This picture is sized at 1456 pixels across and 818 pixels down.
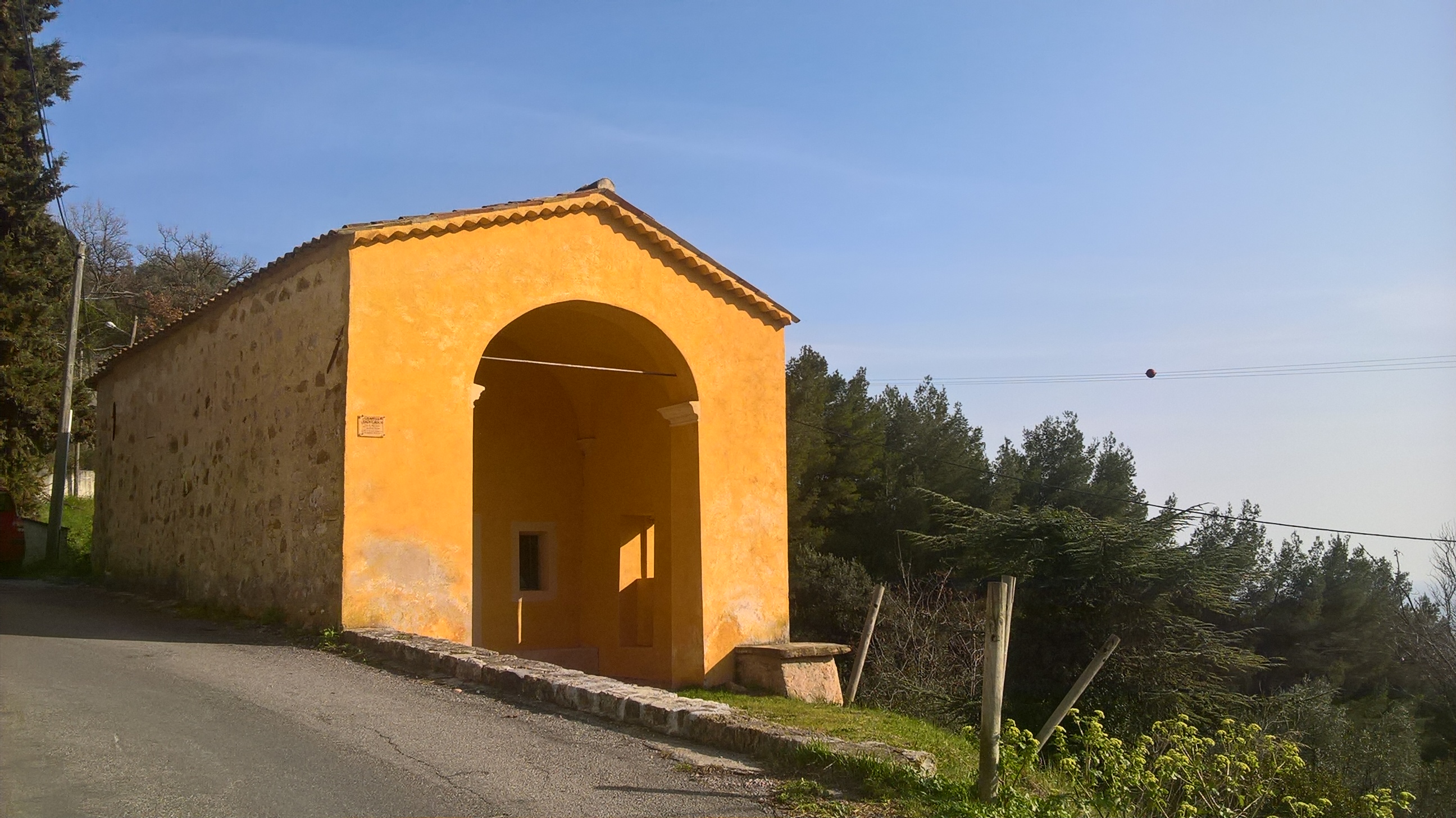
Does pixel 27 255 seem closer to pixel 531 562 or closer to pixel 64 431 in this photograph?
pixel 64 431

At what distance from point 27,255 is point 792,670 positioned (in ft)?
61.1

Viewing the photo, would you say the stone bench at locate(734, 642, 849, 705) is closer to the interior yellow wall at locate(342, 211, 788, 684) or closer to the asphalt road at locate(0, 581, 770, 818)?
the interior yellow wall at locate(342, 211, 788, 684)

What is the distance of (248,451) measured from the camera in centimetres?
1218

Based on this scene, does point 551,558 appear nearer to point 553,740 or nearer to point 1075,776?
point 553,740

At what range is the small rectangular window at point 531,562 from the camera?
15.6 metres

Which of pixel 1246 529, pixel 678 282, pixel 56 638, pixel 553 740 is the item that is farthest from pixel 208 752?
pixel 1246 529

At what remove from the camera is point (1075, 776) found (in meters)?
6.02

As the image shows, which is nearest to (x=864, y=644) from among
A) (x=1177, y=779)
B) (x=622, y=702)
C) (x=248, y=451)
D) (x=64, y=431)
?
(x=622, y=702)

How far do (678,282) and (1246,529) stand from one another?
24.7 metres

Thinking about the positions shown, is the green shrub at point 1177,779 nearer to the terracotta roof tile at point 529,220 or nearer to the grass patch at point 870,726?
the grass patch at point 870,726

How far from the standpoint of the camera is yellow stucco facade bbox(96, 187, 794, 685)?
10.6m

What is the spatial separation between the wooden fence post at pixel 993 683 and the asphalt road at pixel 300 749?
1126 millimetres

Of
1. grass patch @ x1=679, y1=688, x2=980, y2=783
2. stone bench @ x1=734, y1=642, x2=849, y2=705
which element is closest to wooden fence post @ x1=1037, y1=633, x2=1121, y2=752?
grass patch @ x1=679, y1=688, x2=980, y2=783

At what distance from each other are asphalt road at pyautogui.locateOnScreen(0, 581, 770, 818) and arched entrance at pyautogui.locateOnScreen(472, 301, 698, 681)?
5.98 metres
